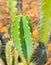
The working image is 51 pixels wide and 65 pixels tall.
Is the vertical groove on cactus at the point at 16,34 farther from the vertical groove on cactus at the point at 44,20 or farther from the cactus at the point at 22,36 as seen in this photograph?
the vertical groove on cactus at the point at 44,20

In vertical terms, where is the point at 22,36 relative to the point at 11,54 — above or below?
above

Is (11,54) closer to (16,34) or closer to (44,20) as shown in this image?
(16,34)

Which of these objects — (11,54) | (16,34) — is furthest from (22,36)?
(11,54)

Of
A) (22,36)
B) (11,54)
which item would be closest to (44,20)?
(22,36)

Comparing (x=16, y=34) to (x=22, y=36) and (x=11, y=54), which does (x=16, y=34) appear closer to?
(x=22, y=36)

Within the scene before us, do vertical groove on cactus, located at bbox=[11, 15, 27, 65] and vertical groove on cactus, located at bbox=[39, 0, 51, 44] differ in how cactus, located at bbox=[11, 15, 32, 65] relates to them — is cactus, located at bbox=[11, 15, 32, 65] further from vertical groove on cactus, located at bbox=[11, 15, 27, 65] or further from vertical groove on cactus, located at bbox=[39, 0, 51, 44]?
vertical groove on cactus, located at bbox=[39, 0, 51, 44]

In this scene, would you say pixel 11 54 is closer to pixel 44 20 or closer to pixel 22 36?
pixel 22 36

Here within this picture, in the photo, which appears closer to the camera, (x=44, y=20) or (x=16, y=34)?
(x=16, y=34)

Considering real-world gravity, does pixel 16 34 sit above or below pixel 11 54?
above

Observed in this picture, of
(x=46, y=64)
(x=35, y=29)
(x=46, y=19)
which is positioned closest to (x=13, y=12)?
(x=35, y=29)

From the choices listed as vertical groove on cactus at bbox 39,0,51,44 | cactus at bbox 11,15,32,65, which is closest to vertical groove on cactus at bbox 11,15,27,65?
cactus at bbox 11,15,32,65
